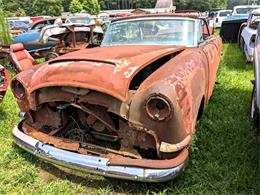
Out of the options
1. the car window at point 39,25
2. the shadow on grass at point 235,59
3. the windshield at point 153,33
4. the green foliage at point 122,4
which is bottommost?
the green foliage at point 122,4

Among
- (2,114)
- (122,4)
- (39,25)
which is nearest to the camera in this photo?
(2,114)

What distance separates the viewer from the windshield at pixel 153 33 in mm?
4566

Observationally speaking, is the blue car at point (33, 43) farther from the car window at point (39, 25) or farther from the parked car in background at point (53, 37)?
the car window at point (39, 25)

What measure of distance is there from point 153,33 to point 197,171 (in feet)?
7.17

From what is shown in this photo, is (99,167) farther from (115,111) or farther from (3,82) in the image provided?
(3,82)

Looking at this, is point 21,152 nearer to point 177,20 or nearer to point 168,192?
point 168,192

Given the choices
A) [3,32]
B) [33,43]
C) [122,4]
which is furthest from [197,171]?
[122,4]

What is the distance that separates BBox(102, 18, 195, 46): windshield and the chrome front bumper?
6.91ft

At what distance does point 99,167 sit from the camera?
2906 mm

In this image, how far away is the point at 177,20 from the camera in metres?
4.77

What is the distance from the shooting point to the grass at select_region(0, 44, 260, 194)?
313cm

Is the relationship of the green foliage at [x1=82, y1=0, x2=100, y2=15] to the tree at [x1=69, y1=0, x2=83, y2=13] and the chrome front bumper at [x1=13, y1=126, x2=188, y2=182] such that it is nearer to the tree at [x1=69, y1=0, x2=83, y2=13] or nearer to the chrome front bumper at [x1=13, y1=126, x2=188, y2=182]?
the tree at [x1=69, y1=0, x2=83, y2=13]

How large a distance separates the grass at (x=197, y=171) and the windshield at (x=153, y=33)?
1227mm

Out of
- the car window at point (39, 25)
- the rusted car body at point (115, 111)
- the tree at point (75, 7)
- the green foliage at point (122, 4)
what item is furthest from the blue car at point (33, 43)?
the green foliage at point (122, 4)
